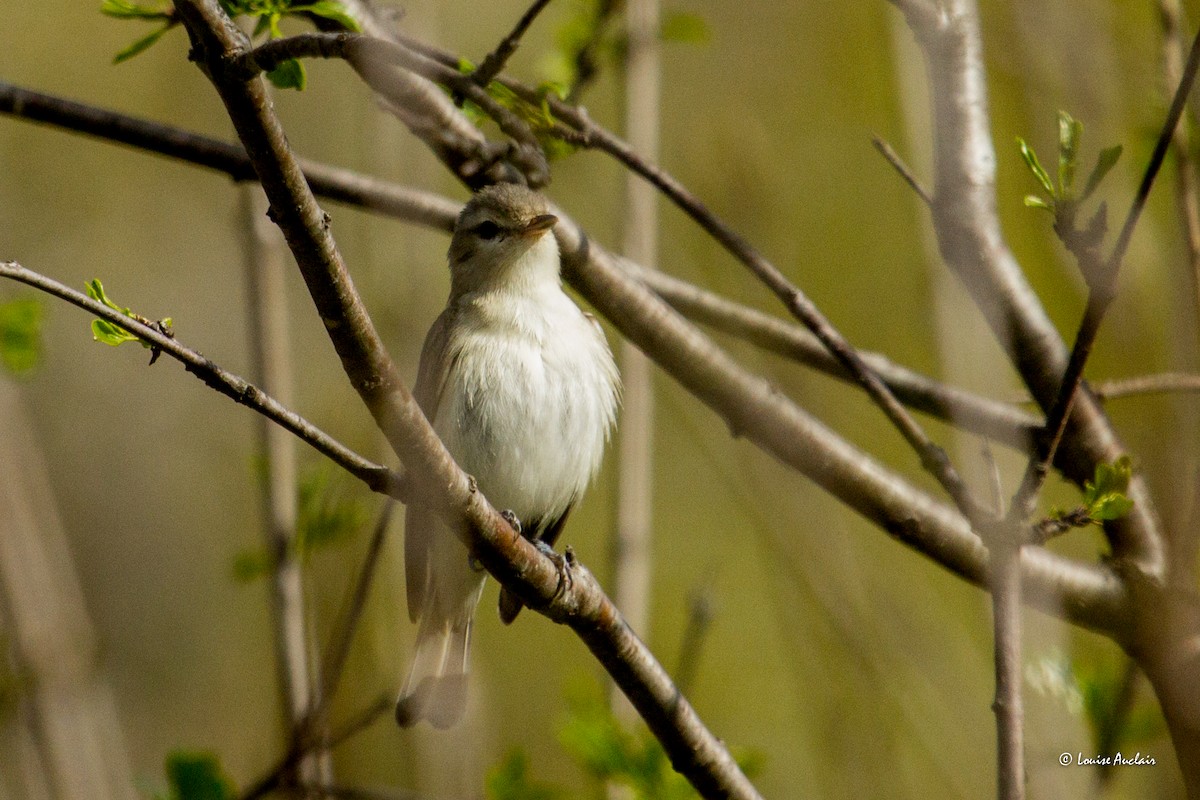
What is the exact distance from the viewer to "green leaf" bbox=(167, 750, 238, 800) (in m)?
2.88

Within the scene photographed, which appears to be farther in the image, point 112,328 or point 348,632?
point 348,632

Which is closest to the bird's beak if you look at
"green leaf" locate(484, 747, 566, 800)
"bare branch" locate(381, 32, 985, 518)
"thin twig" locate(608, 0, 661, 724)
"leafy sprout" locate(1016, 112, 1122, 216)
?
"thin twig" locate(608, 0, 661, 724)

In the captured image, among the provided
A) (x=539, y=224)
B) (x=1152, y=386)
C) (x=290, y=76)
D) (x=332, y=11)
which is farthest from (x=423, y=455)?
(x=1152, y=386)

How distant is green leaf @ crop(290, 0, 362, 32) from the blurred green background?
1668mm

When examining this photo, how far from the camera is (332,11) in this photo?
2.31 metres

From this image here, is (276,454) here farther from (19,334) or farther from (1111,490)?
(1111,490)

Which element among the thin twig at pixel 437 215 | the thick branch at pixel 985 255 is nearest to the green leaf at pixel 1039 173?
the thick branch at pixel 985 255

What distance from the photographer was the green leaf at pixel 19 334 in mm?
2840

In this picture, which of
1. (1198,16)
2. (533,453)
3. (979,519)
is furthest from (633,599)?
(1198,16)

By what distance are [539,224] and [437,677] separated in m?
1.48

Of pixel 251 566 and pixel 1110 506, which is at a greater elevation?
pixel 251 566

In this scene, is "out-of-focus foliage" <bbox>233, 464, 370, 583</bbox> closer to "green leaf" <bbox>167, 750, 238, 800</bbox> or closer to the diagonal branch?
"green leaf" <bbox>167, 750, 238, 800</bbox>

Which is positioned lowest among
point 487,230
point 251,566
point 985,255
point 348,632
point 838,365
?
point 348,632

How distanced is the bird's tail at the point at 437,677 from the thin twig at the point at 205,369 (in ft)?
5.90
